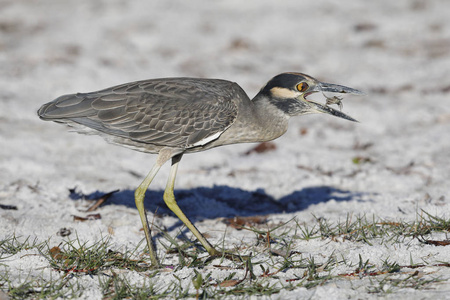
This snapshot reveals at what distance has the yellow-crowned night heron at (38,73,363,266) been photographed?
4.76 metres

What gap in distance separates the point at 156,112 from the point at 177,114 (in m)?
0.19

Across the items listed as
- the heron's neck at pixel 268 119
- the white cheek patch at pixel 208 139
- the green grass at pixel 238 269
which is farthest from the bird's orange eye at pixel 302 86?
the green grass at pixel 238 269

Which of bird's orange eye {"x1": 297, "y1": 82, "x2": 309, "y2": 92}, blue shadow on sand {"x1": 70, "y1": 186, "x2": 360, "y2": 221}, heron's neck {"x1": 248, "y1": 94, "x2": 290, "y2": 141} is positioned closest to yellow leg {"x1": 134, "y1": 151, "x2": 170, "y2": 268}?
blue shadow on sand {"x1": 70, "y1": 186, "x2": 360, "y2": 221}

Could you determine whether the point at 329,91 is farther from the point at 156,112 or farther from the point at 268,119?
the point at 156,112

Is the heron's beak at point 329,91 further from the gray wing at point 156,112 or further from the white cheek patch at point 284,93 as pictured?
the gray wing at point 156,112

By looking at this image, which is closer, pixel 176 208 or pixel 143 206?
pixel 143 206

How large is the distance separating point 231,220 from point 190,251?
932 mm

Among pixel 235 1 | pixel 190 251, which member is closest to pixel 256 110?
pixel 190 251

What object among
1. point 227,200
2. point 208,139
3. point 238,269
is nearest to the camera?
point 238,269

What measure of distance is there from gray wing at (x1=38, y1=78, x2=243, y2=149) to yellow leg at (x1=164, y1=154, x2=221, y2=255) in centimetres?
34

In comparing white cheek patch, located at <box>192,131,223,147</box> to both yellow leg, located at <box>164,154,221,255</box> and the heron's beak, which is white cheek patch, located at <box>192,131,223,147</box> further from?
the heron's beak

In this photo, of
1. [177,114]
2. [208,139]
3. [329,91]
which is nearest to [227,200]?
[208,139]

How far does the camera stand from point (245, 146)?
7.95 metres

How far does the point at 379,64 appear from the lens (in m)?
11.1
